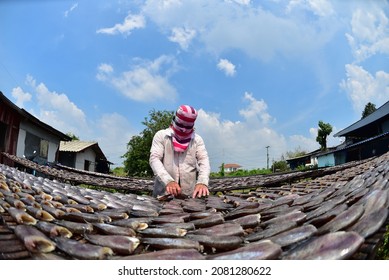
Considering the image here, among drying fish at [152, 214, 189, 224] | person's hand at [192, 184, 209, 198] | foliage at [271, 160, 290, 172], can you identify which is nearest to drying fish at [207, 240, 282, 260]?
drying fish at [152, 214, 189, 224]

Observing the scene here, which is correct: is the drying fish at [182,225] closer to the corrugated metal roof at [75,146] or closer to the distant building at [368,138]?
the distant building at [368,138]

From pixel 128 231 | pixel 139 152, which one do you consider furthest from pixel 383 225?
pixel 139 152

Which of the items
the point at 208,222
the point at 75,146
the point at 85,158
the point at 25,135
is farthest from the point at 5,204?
the point at 85,158

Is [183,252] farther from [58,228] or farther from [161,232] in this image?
[58,228]

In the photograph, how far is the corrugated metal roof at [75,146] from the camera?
17336 millimetres

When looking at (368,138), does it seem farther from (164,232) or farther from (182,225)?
(164,232)

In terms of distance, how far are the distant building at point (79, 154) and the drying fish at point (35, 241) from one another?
671 inches

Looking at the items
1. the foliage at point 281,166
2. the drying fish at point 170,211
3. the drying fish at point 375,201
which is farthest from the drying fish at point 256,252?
the foliage at point 281,166

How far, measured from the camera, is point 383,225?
1052 mm

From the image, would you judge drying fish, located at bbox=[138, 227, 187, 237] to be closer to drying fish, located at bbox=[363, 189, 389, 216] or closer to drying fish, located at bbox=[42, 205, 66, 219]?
drying fish, located at bbox=[42, 205, 66, 219]

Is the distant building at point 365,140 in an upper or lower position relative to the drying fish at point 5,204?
upper

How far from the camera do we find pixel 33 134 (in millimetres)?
12320

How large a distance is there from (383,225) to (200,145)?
253 cm

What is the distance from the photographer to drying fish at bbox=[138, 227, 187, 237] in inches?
51.6
